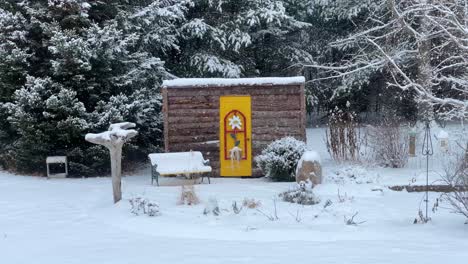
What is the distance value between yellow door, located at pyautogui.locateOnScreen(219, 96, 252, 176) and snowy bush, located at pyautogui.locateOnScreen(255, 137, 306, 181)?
2.09ft

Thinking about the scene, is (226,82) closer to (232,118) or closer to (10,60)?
(232,118)

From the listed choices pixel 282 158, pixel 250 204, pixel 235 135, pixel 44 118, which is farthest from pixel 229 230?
pixel 44 118

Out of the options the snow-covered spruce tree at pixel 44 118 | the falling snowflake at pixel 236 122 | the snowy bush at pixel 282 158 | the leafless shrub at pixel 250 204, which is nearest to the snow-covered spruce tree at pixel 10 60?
the snow-covered spruce tree at pixel 44 118

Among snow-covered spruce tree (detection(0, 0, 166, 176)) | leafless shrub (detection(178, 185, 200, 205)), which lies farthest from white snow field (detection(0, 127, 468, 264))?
snow-covered spruce tree (detection(0, 0, 166, 176))

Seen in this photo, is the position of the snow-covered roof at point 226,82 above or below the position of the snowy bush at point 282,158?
above

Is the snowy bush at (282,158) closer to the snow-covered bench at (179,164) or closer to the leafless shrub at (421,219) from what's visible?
the snow-covered bench at (179,164)

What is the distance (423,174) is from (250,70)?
8586mm

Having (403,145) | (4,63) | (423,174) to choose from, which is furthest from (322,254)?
(4,63)

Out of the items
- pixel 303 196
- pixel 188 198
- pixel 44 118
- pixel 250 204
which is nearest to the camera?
pixel 250 204

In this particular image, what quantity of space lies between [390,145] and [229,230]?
6.03 metres

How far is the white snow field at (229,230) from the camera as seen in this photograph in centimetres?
599

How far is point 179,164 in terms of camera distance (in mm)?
10797

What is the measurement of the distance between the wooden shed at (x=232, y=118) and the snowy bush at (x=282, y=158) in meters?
0.61

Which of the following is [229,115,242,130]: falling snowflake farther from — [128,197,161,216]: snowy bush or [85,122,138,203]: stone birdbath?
[128,197,161,216]: snowy bush
